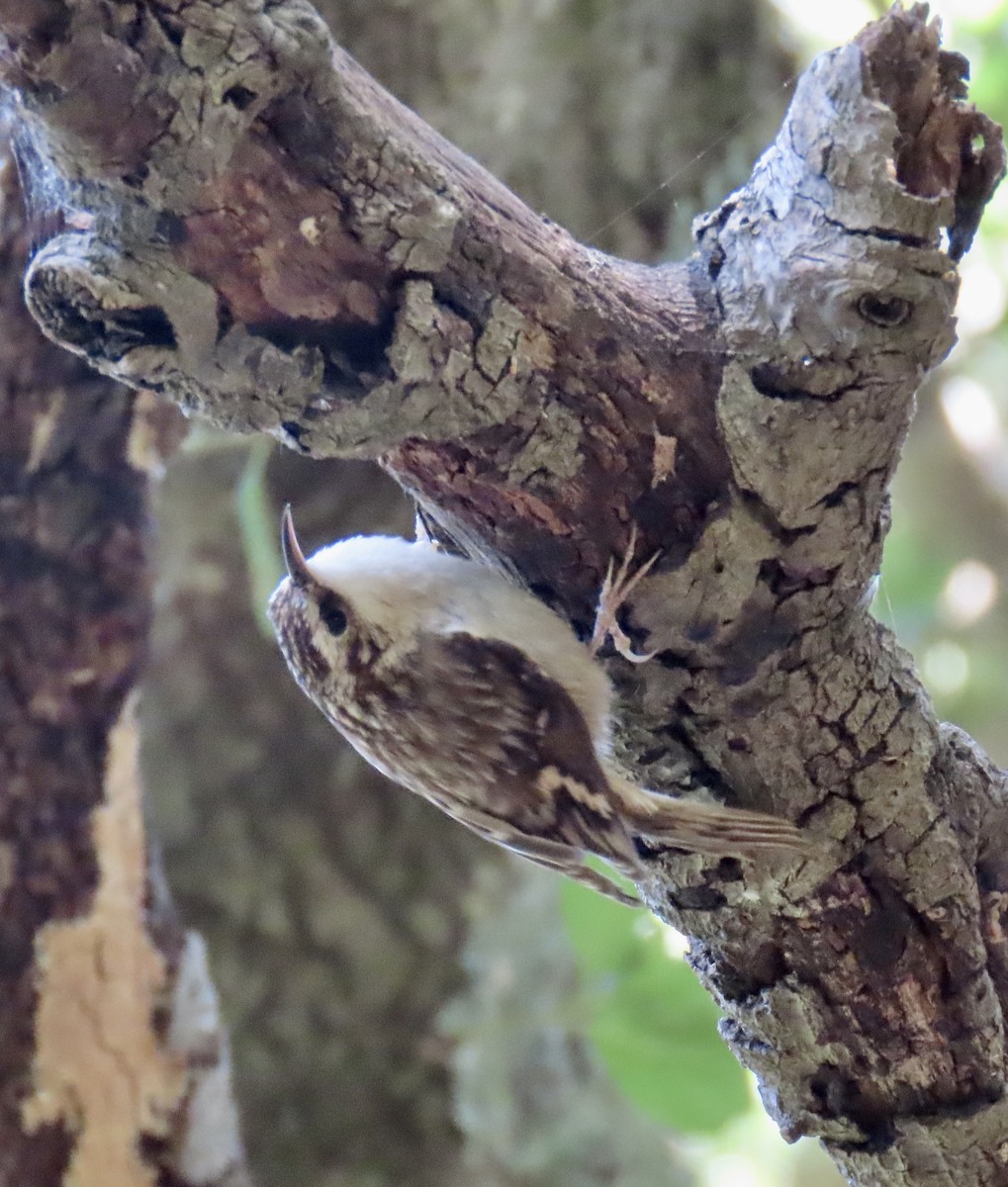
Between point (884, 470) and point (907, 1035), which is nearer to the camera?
point (884, 470)

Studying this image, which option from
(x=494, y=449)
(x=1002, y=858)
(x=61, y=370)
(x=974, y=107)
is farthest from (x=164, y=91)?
(x=1002, y=858)

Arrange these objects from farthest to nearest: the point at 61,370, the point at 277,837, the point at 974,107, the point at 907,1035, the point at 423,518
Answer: the point at 277,837
the point at 61,370
the point at 423,518
the point at 907,1035
the point at 974,107

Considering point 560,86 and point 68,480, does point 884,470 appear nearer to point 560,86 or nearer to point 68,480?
point 68,480

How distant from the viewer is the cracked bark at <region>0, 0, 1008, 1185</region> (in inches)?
29.5

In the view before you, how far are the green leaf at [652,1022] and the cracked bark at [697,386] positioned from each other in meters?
0.70

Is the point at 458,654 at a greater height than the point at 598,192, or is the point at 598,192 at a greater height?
the point at 598,192

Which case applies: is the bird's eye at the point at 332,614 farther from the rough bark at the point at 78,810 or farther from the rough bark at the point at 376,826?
the rough bark at the point at 376,826

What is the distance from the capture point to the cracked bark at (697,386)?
750 mm

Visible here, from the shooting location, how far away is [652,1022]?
1.84 meters

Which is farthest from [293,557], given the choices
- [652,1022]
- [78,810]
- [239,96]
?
[652,1022]

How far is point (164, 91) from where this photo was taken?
0.71 metres

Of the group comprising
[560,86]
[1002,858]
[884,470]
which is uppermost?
[560,86]

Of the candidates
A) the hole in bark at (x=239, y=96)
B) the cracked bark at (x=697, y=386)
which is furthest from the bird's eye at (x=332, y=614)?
the hole in bark at (x=239, y=96)

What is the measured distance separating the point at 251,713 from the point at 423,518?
1294 millimetres
